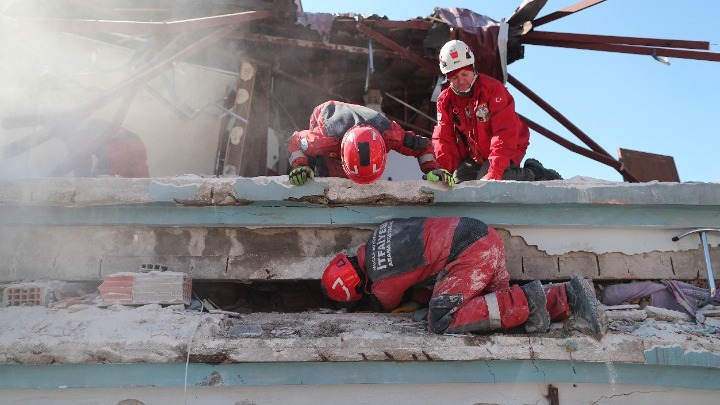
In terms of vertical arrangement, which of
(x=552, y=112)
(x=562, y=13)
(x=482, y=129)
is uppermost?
(x=562, y=13)

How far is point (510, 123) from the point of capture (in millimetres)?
4590

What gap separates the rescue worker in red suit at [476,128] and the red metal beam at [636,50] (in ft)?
7.41

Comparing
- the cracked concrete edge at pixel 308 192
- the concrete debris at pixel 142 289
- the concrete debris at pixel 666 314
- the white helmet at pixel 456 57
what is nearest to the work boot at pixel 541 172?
the white helmet at pixel 456 57

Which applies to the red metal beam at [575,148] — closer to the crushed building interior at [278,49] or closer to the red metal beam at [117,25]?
the crushed building interior at [278,49]

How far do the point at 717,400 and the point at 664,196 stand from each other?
134 centimetres

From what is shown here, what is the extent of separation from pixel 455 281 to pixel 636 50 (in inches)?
209

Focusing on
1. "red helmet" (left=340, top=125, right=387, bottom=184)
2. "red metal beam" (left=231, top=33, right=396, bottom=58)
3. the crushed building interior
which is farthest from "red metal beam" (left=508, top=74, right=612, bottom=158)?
"red helmet" (left=340, top=125, right=387, bottom=184)

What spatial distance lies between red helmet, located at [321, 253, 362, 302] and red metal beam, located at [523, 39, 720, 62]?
4771 mm

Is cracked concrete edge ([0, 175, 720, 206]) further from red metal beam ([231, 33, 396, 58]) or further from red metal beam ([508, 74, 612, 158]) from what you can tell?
red metal beam ([508, 74, 612, 158])

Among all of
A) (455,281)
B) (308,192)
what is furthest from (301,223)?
(455,281)

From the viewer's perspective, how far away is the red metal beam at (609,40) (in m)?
6.39

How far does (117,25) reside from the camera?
5.30m

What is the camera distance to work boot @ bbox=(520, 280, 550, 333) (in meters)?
2.79

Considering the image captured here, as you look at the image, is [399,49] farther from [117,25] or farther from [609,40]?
[117,25]
